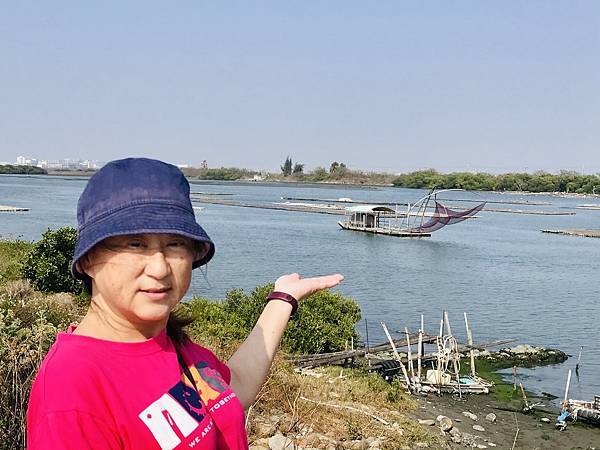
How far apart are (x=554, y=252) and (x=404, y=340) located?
27.3m

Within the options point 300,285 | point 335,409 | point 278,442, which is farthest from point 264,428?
point 300,285

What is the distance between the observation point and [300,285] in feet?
6.39

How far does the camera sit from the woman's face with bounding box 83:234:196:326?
133 centimetres

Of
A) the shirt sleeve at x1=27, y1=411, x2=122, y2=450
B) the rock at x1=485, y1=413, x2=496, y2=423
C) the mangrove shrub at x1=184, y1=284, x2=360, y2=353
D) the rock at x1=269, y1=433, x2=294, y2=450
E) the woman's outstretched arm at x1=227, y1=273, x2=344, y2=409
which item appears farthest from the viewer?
the rock at x1=485, y1=413, x2=496, y2=423

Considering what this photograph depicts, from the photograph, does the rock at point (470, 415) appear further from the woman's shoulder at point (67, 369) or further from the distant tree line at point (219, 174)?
the distant tree line at point (219, 174)

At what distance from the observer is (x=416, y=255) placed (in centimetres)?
3728

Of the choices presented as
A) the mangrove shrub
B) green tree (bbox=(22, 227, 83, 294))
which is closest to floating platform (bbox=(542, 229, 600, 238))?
the mangrove shrub

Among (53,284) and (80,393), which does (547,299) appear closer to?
(53,284)

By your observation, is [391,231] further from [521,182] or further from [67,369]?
[521,182]

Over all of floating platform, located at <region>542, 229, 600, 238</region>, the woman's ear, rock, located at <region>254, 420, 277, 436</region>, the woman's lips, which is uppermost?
the woman's ear

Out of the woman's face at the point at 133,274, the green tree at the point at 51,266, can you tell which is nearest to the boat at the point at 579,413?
the green tree at the point at 51,266

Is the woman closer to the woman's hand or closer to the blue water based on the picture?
the woman's hand

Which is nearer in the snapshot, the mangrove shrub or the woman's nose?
the woman's nose

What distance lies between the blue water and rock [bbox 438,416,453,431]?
14.6ft
